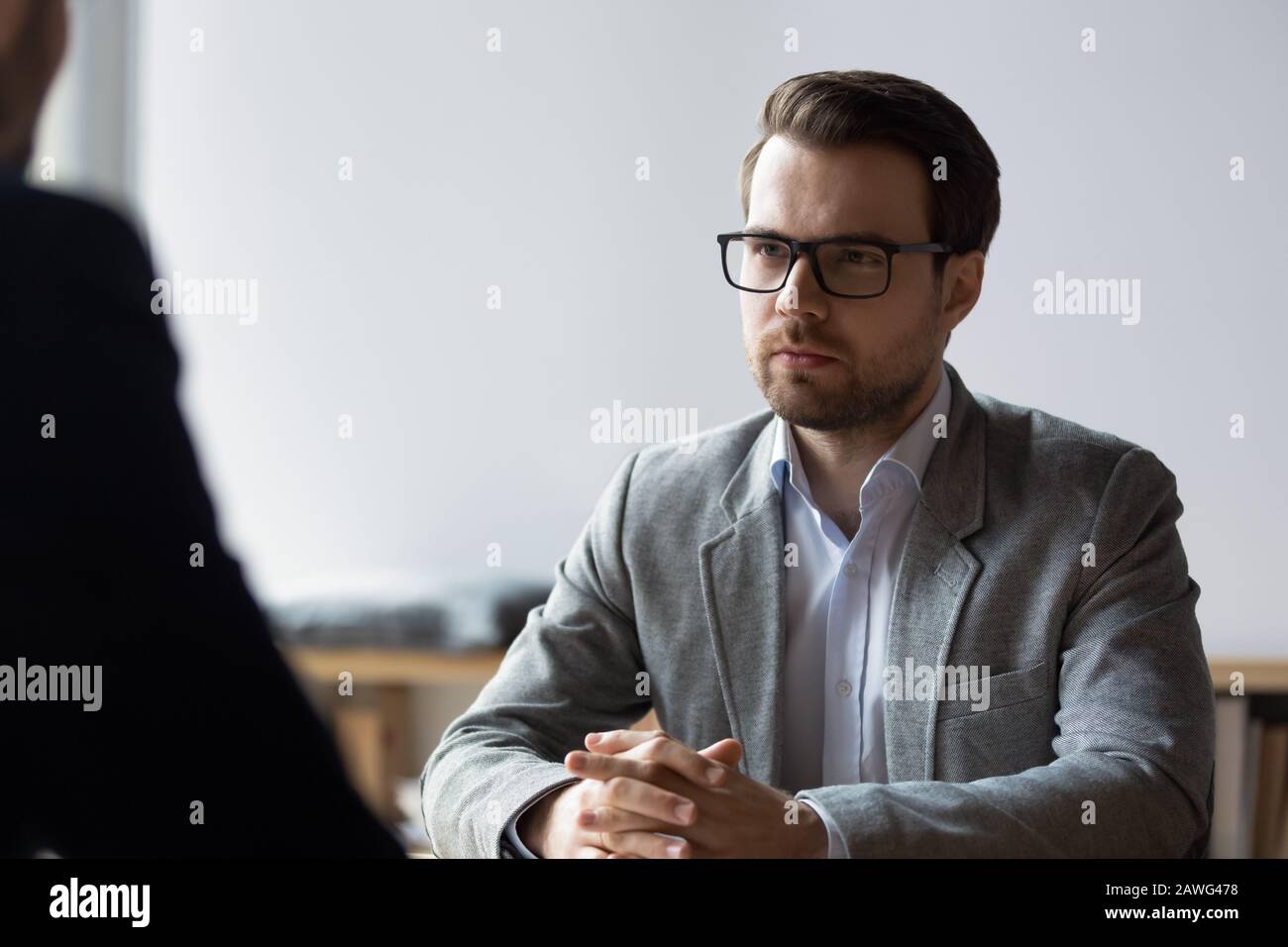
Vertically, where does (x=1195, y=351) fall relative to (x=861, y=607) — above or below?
above

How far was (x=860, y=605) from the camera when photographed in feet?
3.82

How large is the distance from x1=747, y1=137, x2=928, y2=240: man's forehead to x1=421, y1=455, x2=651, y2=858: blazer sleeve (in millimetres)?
330

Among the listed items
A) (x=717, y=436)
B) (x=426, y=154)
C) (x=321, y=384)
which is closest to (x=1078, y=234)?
(x=717, y=436)

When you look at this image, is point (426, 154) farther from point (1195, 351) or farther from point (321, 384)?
point (1195, 351)

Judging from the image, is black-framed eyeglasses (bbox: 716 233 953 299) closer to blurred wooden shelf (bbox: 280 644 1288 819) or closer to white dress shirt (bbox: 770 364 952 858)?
white dress shirt (bbox: 770 364 952 858)

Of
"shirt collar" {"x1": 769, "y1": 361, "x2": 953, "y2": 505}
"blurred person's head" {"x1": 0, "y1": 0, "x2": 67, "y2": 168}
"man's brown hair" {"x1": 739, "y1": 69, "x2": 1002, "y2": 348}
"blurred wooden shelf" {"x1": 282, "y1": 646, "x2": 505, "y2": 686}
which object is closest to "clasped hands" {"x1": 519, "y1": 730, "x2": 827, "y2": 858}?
"shirt collar" {"x1": 769, "y1": 361, "x2": 953, "y2": 505}

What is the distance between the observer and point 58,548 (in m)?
1.14

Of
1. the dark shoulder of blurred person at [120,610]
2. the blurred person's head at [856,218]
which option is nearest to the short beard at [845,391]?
the blurred person's head at [856,218]

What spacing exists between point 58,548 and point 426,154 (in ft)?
3.32

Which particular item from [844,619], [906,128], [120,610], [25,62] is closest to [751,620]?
[844,619]

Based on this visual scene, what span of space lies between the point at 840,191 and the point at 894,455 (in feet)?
0.89

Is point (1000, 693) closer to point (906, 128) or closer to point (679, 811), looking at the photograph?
point (679, 811)
